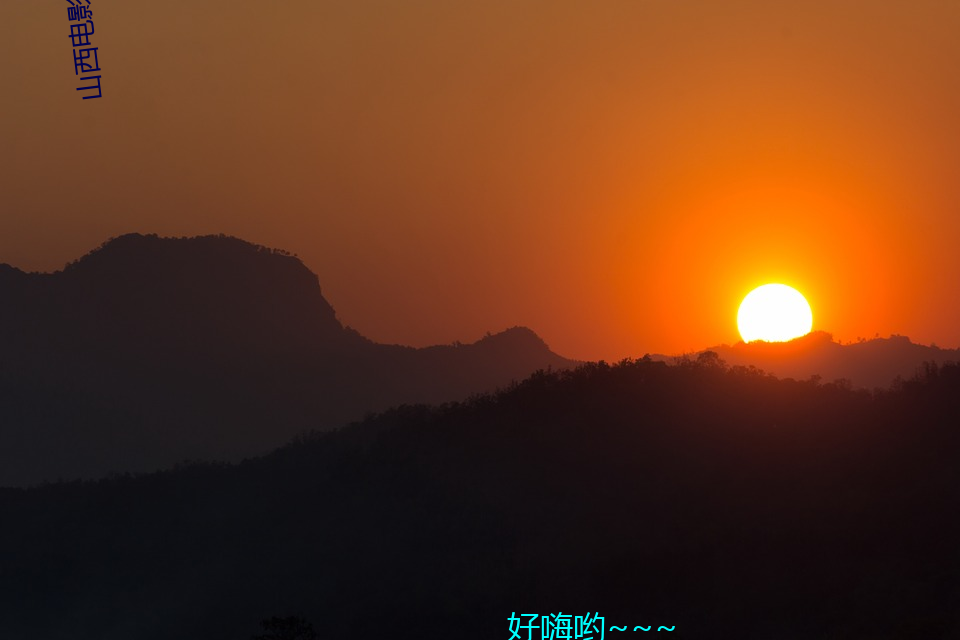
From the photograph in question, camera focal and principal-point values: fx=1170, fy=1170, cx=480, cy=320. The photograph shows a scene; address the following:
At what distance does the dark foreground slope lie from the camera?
102250 mm

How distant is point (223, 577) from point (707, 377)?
74049mm

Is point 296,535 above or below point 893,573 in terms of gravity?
above

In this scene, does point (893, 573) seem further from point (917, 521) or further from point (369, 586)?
point (369, 586)

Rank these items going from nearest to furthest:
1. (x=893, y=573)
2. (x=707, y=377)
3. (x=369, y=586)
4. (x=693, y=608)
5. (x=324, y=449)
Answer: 1. (x=893, y=573)
2. (x=693, y=608)
3. (x=369, y=586)
4. (x=707, y=377)
5. (x=324, y=449)

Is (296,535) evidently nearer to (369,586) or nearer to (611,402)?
(369,586)

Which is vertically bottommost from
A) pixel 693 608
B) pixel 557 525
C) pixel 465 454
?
pixel 693 608

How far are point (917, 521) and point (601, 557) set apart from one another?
32.8 meters

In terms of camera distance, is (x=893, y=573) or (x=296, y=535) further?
(x=296, y=535)

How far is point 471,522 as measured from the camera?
483ft

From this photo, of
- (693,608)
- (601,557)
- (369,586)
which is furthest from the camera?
(369,586)

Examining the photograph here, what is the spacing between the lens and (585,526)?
135m

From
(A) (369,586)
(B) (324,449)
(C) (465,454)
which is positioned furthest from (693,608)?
(B) (324,449)

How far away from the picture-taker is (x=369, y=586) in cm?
13825

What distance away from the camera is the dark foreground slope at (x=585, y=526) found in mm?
102250
